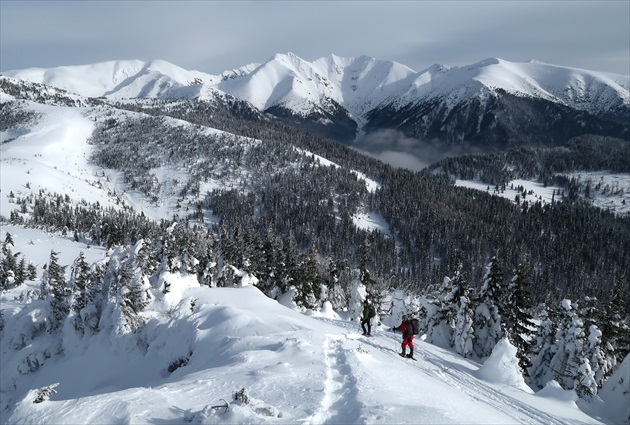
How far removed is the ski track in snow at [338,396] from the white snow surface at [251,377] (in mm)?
36

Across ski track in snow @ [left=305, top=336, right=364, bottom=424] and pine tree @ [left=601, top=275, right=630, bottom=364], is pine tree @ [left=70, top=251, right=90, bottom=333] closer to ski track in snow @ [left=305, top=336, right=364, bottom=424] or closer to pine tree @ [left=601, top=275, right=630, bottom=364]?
ski track in snow @ [left=305, top=336, right=364, bottom=424]

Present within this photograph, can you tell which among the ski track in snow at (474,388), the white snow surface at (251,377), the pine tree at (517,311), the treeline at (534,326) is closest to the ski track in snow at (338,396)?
the white snow surface at (251,377)

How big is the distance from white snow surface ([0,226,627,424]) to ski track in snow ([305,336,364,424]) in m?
0.04

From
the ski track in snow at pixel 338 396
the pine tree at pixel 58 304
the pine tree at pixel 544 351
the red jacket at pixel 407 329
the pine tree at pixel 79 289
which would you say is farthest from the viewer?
the pine tree at pixel 544 351

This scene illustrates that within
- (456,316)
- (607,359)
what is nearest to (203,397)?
(456,316)

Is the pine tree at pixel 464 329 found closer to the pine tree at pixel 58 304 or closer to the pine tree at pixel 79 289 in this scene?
the pine tree at pixel 79 289

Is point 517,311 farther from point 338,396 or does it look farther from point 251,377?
point 251,377

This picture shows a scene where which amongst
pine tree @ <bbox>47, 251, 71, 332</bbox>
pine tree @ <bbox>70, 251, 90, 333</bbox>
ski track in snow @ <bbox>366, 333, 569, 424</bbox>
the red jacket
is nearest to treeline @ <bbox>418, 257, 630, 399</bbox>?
ski track in snow @ <bbox>366, 333, 569, 424</bbox>

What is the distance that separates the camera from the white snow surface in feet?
34.0

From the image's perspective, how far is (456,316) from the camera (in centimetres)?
3438

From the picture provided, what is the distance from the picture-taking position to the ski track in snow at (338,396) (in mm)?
9969

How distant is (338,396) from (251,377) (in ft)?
10.3

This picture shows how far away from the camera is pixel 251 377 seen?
12.6 meters

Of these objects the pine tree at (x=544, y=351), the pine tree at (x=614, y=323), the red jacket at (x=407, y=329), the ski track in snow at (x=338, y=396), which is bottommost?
the pine tree at (x=544, y=351)
